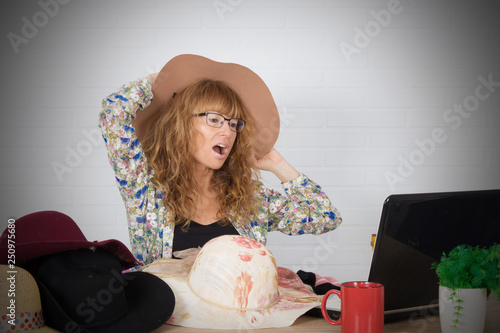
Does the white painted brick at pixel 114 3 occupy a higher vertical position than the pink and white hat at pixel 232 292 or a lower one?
higher

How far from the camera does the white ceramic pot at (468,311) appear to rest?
890 mm

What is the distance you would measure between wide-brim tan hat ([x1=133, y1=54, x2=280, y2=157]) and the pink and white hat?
1052 mm

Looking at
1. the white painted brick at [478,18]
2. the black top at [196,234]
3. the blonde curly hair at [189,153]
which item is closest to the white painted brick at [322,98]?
the blonde curly hair at [189,153]

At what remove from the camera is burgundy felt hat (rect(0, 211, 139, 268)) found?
2.89 ft

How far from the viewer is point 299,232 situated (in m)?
2.21

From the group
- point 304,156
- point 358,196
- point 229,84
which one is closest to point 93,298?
point 229,84

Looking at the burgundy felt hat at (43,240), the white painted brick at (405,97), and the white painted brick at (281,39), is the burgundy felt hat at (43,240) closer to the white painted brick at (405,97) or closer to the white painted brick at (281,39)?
the white painted brick at (281,39)

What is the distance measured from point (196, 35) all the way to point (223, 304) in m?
1.95

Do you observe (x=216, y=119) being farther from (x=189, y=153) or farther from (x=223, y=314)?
(x=223, y=314)

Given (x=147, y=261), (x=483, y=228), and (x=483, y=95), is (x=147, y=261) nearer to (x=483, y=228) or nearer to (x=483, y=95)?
(x=483, y=228)

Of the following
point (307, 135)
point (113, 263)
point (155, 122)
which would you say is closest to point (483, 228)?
point (113, 263)

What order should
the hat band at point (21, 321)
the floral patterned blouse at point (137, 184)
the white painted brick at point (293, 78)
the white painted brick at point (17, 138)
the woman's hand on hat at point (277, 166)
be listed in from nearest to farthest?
the hat band at point (21, 321), the floral patterned blouse at point (137, 184), the woman's hand on hat at point (277, 166), the white painted brick at point (17, 138), the white painted brick at point (293, 78)

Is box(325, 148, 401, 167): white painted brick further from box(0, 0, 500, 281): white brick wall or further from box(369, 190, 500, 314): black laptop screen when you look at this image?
box(369, 190, 500, 314): black laptop screen

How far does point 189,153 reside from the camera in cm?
203
